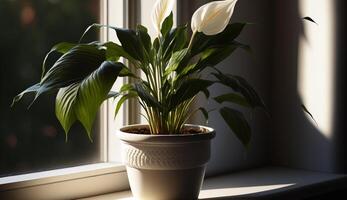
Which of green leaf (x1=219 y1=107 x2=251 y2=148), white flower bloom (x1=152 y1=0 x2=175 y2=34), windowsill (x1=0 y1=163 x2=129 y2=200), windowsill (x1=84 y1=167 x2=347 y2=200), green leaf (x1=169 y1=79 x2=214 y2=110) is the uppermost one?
white flower bloom (x1=152 y1=0 x2=175 y2=34)

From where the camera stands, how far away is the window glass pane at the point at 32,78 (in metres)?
1.40

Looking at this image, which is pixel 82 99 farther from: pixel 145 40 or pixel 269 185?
pixel 269 185

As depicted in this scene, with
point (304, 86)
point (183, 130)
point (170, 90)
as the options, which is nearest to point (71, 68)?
point (170, 90)

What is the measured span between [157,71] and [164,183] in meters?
0.25

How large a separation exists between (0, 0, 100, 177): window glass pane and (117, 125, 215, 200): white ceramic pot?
0.92 ft

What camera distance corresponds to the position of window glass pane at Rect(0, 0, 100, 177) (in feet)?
4.59

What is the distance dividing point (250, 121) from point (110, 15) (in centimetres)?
57

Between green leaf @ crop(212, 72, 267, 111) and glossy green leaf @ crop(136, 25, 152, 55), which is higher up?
glossy green leaf @ crop(136, 25, 152, 55)

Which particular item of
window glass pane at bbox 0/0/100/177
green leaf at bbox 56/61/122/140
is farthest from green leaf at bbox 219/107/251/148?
window glass pane at bbox 0/0/100/177

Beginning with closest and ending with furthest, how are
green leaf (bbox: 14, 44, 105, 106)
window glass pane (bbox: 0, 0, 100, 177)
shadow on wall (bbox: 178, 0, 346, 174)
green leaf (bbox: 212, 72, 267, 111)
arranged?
1. green leaf (bbox: 14, 44, 105, 106)
2. green leaf (bbox: 212, 72, 267, 111)
3. window glass pane (bbox: 0, 0, 100, 177)
4. shadow on wall (bbox: 178, 0, 346, 174)

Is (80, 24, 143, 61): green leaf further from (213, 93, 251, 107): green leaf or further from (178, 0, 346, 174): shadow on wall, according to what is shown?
(178, 0, 346, 174): shadow on wall

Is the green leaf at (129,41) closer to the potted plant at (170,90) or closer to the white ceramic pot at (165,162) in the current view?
the potted plant at (170,90)

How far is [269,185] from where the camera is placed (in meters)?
1.59

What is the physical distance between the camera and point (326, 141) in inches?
67.9
